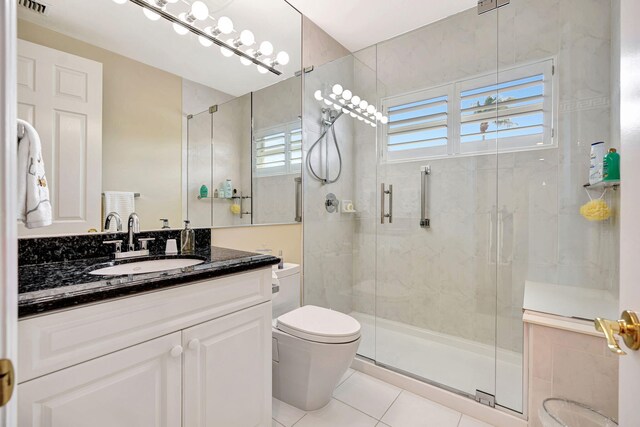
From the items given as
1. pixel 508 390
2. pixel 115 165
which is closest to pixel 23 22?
pixel 115 165

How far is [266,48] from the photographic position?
6.80ft

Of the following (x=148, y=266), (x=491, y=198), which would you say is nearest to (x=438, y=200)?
(x=491, y=198)

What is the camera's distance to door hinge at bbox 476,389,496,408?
1578mm

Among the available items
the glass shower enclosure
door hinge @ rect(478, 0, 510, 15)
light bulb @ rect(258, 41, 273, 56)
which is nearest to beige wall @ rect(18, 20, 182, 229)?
light bulb @ rect(258, 41, 273, 56)

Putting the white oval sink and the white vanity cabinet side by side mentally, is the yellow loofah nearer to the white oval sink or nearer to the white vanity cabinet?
the white vanity cabinet

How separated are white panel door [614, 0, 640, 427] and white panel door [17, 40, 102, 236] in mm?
1741

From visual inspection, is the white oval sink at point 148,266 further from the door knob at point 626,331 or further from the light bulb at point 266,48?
the light bulb at point 266,48

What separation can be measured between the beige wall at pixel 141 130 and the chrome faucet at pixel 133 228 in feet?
0.15

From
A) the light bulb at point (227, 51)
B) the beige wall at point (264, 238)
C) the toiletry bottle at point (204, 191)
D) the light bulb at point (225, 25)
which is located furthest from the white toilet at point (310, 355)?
the light bulb at point (225, 25)

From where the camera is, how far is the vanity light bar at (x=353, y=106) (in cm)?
255

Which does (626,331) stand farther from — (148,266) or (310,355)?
(148,266)

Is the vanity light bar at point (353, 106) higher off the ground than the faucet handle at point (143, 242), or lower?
higher

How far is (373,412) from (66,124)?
6.70 feet

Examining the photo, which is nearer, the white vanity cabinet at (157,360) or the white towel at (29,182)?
the white vanity cabinet at (157,360)
